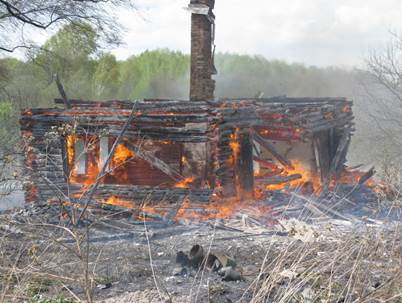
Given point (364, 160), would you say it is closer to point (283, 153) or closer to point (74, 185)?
point (283, 153)

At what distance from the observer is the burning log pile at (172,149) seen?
38.4ft

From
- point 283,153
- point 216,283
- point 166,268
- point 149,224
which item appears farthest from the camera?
point 283,153

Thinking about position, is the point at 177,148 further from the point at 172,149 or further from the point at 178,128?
the point at 178,128

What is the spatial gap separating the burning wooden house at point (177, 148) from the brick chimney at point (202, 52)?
3104mm

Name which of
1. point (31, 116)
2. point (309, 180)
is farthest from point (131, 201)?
point (309, 180)

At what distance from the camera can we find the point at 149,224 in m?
10.5

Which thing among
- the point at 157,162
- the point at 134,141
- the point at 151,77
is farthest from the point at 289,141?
the point at 151,77

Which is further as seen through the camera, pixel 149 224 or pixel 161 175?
pixel 161 175

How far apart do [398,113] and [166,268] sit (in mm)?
16865

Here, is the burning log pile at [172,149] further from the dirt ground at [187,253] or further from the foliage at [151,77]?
the foliage at [151,77]

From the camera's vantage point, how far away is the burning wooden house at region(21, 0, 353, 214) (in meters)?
11.7

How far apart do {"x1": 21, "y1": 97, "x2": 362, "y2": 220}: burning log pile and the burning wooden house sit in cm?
3

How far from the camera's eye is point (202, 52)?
16188 mm

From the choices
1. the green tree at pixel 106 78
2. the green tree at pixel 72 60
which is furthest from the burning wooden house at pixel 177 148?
the green tree at pixel 106 78
